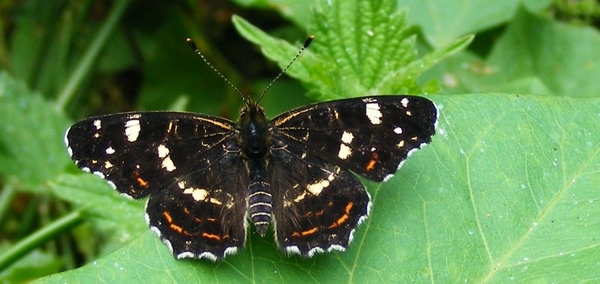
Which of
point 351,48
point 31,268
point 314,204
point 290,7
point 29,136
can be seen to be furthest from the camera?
point 29,136

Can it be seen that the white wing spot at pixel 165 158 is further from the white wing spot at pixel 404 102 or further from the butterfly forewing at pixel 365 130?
the white wing spot at pixel 404 102

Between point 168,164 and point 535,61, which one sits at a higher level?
point 168,164

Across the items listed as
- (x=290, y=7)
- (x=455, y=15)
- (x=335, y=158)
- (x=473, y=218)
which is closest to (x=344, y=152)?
(x=335, y=158)

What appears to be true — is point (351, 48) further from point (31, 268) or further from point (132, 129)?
point (31, 268)

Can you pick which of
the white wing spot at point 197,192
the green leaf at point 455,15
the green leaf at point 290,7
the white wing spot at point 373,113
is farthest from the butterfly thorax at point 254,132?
the green leaf at point 455,15

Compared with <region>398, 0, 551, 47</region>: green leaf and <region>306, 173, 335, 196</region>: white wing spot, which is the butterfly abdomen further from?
<region>398, 0, 551, 47</region>: green leaf

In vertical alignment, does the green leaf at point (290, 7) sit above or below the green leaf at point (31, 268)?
above
